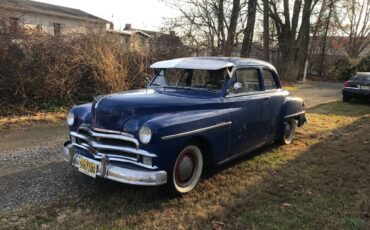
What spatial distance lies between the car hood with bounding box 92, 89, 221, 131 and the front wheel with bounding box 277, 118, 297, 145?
8.24 ft

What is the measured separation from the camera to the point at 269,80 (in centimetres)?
679

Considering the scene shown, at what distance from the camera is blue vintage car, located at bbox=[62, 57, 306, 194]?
4.25 m

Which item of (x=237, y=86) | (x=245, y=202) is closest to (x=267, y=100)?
(x=237, y=86)

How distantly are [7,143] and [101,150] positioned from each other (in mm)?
3650

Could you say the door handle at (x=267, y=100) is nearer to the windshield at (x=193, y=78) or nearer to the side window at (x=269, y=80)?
the side window at (x=269, y=80)

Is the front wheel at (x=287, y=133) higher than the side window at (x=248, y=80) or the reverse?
the reverse

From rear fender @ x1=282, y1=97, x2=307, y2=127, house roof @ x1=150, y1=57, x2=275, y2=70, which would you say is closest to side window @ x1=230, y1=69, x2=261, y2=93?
house roof @ x1=150, y1=57, x2=275, y2=70

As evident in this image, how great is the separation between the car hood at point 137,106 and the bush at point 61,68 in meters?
5.82

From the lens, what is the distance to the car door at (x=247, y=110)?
5.43m

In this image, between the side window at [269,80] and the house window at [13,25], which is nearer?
the side window at [269,80]

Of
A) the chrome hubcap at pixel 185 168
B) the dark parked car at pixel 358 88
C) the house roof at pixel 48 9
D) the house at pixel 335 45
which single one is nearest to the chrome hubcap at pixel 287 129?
the chrome hubcap at pixel 185 168

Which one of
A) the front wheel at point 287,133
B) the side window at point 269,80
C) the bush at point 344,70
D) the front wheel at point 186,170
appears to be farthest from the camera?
the bush at point 344,70

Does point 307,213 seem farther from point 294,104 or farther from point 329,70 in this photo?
point 329,70

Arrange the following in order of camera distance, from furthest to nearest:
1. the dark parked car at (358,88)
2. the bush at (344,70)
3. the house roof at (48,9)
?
the bush at (344,70) < the house roof at (48,9) < the dark parked car at (358,88)
